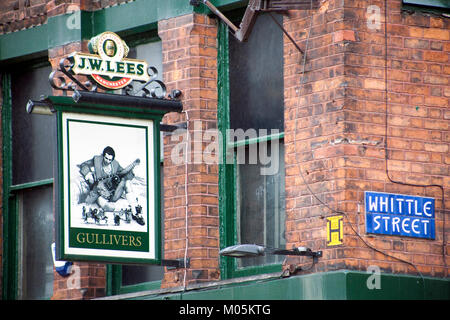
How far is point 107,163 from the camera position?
12578 mm

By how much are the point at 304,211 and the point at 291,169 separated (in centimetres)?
47

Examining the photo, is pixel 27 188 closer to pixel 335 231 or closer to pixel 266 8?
pixel 266 8

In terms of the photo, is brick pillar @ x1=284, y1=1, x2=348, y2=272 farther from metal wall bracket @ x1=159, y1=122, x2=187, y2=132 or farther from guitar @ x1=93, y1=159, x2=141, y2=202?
guitar @ x1=93, y1=159, x2=141, y2=202

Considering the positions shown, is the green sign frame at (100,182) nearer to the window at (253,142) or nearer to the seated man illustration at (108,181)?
the seated man illustration at (108,181)

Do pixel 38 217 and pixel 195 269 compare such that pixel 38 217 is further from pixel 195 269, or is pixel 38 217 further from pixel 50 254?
pixel 195 269

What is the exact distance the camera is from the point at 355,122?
11.9 m

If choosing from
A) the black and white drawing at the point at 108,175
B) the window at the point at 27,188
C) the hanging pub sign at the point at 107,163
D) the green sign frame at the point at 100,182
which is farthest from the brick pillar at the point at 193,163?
the window at the point at 27,188

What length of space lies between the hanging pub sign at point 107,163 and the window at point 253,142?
0.88 meters

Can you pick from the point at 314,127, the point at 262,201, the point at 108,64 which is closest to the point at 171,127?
the point at 108,64

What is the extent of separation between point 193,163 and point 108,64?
139 cm

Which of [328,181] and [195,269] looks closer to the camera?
[328,181]
